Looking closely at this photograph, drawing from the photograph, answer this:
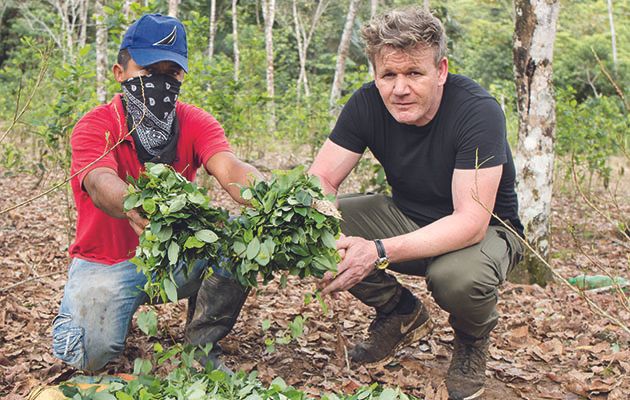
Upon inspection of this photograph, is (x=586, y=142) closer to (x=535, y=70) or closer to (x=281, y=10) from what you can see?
(x=535, y=70)

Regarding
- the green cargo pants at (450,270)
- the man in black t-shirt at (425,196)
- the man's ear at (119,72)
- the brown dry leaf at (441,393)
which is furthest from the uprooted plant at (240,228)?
the brown dry leaf at (441,393)

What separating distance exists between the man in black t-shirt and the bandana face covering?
74 centimetres

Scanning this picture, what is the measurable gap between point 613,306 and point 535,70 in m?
1.67

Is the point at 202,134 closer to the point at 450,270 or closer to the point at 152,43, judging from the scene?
the point at 152,43

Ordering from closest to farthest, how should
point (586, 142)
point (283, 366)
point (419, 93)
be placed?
point (419, 93) < point (283, 366) < point (586, 142)

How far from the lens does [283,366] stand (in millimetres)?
3174

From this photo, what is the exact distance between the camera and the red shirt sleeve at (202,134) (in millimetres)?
3012

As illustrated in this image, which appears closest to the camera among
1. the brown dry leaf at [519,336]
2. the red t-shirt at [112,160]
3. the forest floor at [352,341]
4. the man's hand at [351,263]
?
the man's hand at [351,263]

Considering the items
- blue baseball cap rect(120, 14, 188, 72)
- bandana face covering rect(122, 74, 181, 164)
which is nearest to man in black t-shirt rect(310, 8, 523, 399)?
bandana face covering rect(122, 74, 181, 164)

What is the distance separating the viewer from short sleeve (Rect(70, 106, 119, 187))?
2652mm

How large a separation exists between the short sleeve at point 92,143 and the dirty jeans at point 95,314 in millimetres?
407

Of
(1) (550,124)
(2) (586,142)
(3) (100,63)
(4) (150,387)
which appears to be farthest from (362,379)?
(3) (100,63)

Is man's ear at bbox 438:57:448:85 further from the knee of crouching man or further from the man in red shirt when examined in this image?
the knee of crouching man

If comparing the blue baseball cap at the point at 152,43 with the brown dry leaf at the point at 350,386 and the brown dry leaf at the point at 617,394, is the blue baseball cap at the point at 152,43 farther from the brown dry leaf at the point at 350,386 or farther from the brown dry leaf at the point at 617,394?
the brown dry leaf at the point at 617,394
